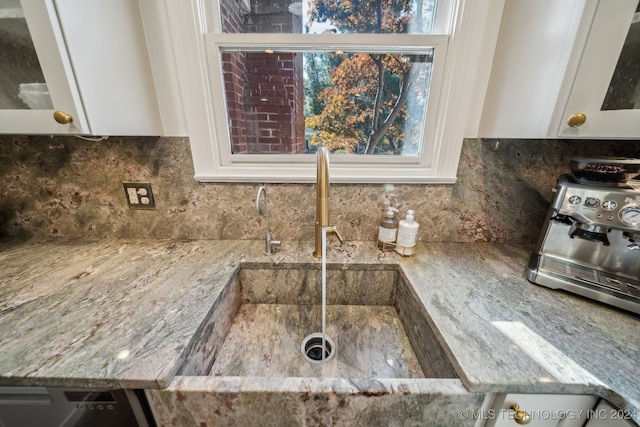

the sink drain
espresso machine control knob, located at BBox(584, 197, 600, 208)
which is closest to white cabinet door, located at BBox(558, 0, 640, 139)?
espresso machine control knob, located at BBox(584, 197, 600, 208)

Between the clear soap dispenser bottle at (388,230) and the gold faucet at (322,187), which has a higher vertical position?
the gold faucet at (322,187)

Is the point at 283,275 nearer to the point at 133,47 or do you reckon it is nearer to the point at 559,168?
the point at 133,47

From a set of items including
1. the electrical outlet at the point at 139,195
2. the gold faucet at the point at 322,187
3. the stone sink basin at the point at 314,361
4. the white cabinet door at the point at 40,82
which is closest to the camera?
the stone sink basin at the point at 314,361

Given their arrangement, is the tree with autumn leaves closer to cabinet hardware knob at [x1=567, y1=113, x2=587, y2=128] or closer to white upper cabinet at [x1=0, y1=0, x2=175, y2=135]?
cabinet hardware knob at [x1=567, y1=113, x2=587, y2=128]

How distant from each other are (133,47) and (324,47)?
64 centimetres

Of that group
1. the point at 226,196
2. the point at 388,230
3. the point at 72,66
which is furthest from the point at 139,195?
the point at 388,230

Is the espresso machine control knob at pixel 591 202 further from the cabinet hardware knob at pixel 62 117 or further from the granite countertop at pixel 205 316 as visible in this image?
the cabinet hardware knob at pixel 62 117

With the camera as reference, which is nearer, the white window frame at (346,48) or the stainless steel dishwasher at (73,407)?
the stainless steel dishwasher at (73,407)

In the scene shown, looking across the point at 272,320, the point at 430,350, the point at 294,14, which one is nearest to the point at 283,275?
the point at 272,320

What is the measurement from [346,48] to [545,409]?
1.17 m

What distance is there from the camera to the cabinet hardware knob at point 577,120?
621 mm

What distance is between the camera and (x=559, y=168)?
943 mm

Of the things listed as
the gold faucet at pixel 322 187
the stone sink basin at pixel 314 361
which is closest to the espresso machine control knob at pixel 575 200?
the stone sink basin at pixel 314 361

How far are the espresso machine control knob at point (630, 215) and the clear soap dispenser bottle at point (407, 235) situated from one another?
1.66ft
